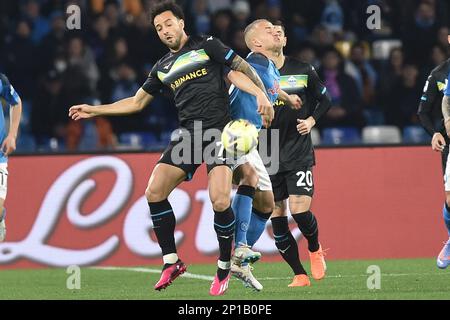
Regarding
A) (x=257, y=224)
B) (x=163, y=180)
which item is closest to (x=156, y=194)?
(x=163, y=180)

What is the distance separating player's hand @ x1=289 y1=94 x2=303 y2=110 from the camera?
30.9ft

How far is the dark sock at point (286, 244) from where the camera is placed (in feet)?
32.4

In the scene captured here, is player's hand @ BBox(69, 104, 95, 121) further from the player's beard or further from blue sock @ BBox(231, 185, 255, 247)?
blue sock @ BBox(231, 185, 255, 247)

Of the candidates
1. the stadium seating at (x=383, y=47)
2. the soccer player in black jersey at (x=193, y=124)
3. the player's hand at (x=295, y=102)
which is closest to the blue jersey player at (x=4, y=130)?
the soccer player in black jersey at (x=193, y=124)

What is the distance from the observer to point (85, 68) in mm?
15141

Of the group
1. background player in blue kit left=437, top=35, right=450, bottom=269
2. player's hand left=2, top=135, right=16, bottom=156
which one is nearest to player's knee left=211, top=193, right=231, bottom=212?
player's hand left=2, top=135, right=16, bottom=156

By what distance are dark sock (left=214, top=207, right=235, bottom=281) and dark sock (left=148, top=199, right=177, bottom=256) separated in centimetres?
37

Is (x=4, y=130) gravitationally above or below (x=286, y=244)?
above

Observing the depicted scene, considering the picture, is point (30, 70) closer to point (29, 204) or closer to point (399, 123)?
point (29, 204)

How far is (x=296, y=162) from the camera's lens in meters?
10.1

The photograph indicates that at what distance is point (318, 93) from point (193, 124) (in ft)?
5.42

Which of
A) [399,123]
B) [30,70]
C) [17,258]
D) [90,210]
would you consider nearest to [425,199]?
[399,123]

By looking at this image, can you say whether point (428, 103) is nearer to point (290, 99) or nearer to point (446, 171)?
point (446, 171)

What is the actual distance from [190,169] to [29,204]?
4134mm
